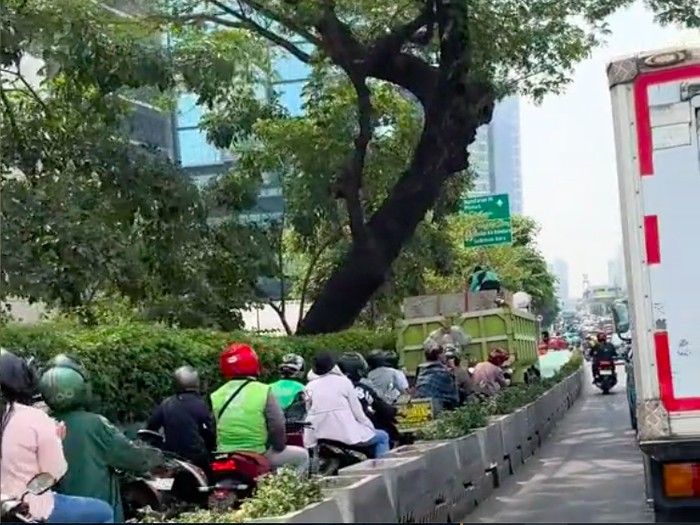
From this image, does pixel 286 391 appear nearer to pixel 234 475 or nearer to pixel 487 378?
pixel 234 475

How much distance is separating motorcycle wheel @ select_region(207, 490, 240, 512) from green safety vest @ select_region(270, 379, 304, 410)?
10.3ft

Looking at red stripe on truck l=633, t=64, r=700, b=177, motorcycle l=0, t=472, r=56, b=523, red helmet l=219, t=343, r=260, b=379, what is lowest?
motorcycle l=0, t=472, r=56, b=523

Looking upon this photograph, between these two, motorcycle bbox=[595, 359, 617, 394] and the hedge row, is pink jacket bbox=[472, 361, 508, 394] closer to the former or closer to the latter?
the hedge row

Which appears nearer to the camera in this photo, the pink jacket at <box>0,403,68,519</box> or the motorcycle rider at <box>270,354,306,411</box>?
the pink jacket at <box>0,403,68,519</box>

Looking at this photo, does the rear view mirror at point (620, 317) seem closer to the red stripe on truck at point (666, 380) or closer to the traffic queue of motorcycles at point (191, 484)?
the red stripe on truck at point (666, 380)

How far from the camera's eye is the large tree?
20422 millimetres

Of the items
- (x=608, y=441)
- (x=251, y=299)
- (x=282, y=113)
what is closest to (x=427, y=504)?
(x=608, y=441)

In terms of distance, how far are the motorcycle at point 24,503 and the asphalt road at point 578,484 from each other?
5354 millimetres

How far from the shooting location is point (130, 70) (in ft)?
55.9

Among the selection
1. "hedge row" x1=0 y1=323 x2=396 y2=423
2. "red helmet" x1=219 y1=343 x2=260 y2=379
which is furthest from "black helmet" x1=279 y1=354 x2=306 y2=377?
"red helmet" x1=219 y1=343 x2=260 y2=379

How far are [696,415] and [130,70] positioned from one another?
10.7m

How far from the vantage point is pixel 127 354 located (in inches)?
503

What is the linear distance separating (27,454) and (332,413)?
4843 mm

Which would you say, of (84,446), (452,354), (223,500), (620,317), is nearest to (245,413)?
(223,500)
